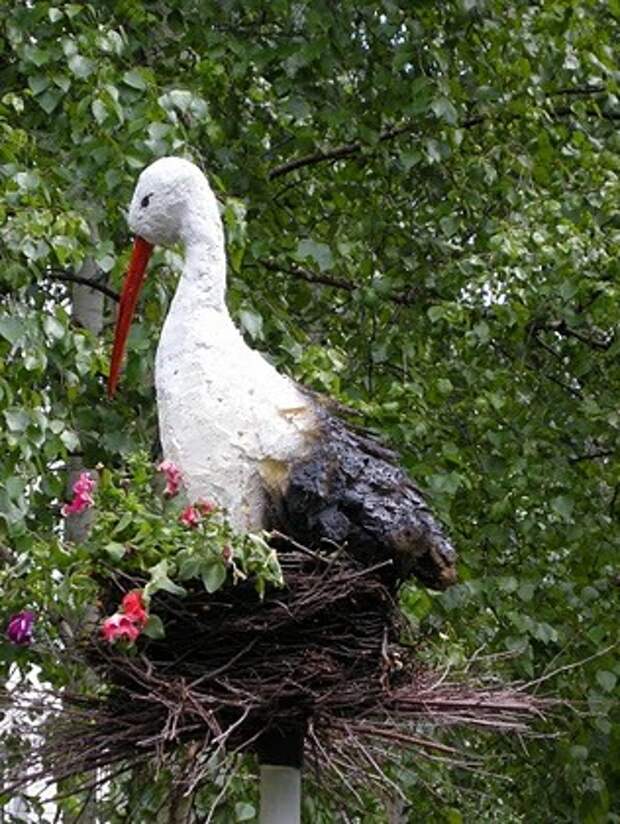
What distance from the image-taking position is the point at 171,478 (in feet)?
8.64

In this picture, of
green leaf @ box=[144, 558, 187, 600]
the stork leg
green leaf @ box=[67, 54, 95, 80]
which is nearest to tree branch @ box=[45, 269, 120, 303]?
green leaf @ box=[67, 54, 95, 80]

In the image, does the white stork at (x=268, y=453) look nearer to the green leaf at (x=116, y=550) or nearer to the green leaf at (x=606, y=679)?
the green leaf at (x=116, y=550)

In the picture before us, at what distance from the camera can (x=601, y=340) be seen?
16.6 ft

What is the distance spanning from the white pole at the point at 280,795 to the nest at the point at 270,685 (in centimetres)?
7

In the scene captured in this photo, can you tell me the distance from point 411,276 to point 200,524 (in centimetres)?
247

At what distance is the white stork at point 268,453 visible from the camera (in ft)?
8.51

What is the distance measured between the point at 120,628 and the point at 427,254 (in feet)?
8.84

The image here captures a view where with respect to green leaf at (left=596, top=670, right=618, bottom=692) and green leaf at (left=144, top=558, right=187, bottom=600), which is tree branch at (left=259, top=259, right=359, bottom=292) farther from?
green leaf at (left=144, top=558, right=187, bottom=600)

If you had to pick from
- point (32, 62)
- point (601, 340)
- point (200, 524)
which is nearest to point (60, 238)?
point (32, 62)

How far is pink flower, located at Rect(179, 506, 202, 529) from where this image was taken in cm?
256

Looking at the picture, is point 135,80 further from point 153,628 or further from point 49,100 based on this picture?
point 153,628

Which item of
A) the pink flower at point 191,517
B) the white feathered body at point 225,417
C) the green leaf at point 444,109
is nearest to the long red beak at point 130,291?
the white feathered body at point 225,417

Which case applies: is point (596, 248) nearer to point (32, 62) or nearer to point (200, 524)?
point (32, 62)

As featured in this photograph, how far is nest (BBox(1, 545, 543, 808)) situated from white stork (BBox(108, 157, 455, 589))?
5cm
